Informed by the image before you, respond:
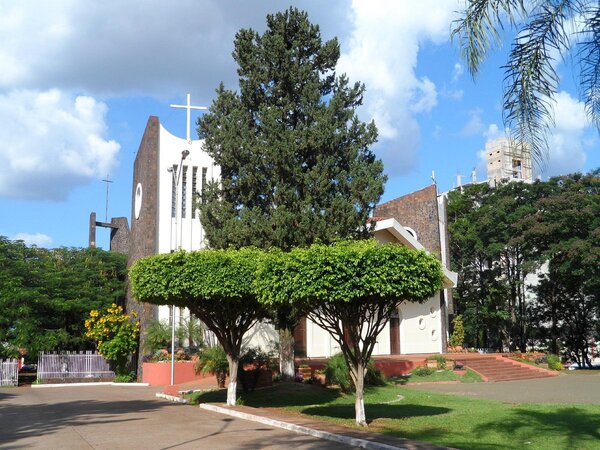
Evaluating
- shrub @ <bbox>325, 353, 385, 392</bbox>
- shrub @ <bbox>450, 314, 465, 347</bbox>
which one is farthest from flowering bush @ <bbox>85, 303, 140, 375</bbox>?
shrub @ <bbox>450, 314, 465, 347</bbox>


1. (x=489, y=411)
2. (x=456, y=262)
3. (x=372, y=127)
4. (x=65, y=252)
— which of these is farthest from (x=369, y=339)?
(x=456, y=262)

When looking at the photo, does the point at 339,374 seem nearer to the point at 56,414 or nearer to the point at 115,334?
the point at 56,414

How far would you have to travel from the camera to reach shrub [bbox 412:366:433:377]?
2551 cm

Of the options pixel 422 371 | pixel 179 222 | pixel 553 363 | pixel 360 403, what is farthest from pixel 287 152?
pixel 553 363

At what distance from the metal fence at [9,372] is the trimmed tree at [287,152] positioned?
13.9 m

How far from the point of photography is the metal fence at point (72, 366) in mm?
27984

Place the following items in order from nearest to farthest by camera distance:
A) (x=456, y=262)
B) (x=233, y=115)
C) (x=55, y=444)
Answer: (x=55, y=444) < (x=233, y=115) < (x=456, y=262)

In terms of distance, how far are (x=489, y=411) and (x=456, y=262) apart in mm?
29078

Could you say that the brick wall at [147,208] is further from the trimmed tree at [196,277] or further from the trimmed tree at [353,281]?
the trimmed tree at [353,281]

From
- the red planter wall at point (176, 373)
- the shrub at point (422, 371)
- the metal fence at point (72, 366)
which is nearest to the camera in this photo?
the red planter wall at point (176, 373)

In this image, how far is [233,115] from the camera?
19.8 metres

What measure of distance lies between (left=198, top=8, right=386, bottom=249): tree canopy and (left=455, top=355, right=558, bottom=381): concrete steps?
11368mm

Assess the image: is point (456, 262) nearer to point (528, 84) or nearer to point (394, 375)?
point (394, 375)

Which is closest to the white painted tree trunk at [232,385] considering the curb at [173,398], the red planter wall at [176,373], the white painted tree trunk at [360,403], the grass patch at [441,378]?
the curb at [173,398]
